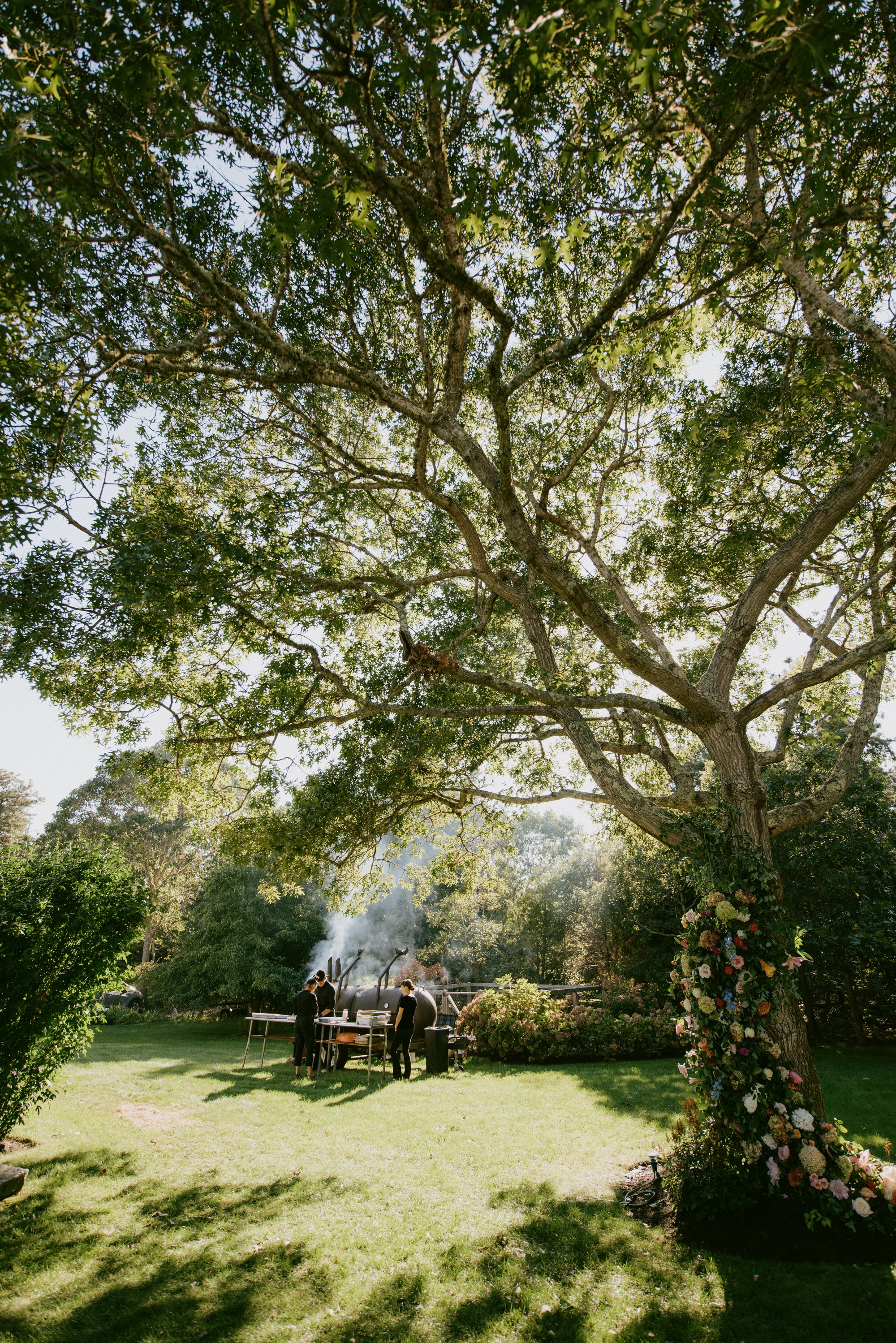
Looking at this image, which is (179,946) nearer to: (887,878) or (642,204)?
(887,878)

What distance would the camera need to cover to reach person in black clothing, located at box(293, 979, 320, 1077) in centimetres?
1103

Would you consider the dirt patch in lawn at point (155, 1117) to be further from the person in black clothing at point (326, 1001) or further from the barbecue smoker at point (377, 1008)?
the barbecue smoker at point (377, 1008)

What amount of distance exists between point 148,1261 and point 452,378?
7873 mm

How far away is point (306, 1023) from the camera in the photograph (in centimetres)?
1112

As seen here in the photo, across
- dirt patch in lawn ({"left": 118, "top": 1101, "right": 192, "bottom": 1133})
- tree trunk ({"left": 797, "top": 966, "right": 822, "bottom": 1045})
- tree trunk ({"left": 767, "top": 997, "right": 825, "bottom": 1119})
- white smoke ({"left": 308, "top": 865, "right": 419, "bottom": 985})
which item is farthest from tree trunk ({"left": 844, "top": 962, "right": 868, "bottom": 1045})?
white smoke ({"left": 308, "top": 865, "right": 419, "bottom": 985})

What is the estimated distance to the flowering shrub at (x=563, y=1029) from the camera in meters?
12.6

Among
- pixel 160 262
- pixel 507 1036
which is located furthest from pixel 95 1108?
pixel 160 262

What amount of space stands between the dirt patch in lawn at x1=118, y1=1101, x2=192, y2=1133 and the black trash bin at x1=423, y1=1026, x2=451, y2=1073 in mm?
5110

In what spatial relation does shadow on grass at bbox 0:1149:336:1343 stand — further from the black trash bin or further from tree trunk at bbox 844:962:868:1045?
tree trunk at bbox 844:962:868:1045

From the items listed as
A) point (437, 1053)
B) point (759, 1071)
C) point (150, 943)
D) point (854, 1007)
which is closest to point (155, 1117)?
point (437, 1053)

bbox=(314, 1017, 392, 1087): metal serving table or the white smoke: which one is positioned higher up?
the white smoke

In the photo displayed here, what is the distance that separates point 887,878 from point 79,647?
1502 cm

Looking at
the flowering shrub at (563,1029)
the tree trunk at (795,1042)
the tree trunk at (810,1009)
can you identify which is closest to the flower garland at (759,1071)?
the tree trunk at (795,1042)

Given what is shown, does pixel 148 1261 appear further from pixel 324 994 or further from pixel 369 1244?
pixel 324 994
